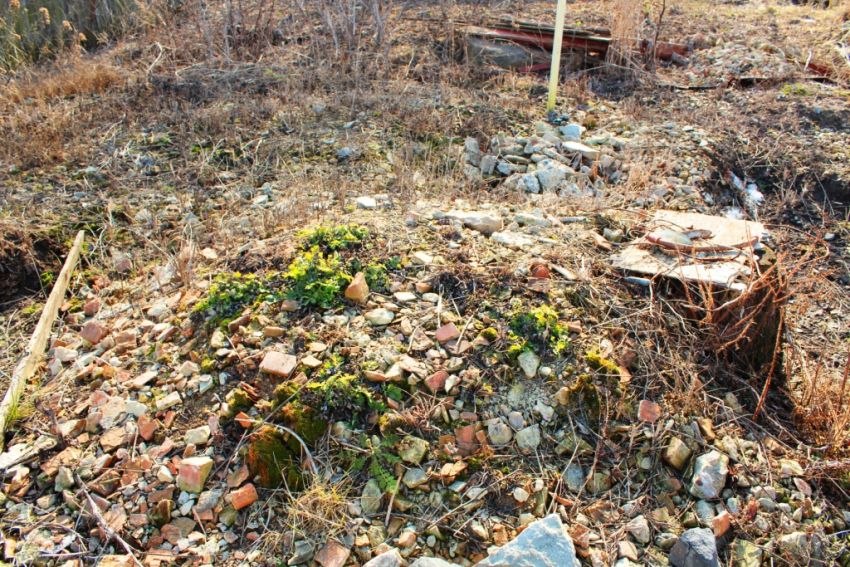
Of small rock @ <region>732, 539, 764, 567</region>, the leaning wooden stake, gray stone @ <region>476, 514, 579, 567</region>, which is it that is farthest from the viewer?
the leaning wooden stake

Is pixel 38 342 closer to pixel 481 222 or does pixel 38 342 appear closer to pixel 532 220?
pixel 481 222

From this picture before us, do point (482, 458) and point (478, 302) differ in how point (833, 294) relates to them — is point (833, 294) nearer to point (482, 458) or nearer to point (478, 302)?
point (478, 302)

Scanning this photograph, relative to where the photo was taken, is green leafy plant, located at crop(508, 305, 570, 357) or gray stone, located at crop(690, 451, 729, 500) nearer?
gray stone, located at crop(690, 451, 729, 500)

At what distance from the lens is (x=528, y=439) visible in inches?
90.5

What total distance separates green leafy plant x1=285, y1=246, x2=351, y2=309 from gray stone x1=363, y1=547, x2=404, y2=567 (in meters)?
1.09

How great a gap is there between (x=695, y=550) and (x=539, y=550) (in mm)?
551

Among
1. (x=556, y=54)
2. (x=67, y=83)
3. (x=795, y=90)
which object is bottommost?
(x=795, y=90)

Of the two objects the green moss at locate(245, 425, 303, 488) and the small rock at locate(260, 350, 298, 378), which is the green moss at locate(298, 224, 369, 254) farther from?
the green moss at locate(245, 425, 303, 488)

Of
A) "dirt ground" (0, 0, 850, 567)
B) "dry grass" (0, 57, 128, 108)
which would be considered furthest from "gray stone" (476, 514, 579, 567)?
"dry grass" (0, 57, 128, 108)

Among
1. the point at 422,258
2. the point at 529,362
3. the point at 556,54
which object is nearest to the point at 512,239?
the point at 422,258

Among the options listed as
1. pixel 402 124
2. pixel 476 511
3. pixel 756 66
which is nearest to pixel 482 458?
pixel 476 511

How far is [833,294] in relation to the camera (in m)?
3.51

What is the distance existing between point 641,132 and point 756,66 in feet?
7.01

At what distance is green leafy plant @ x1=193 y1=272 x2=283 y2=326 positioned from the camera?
8.91 ft
